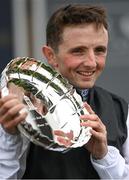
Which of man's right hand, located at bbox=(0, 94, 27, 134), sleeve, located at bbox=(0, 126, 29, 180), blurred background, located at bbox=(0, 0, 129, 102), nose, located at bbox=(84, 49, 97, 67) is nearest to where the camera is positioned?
man's right hand, located at bbox=(0, 94, 27, 134)

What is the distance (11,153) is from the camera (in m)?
1.88

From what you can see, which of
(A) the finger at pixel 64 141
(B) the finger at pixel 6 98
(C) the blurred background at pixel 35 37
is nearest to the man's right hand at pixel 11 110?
(B) the finger at pixel 6 98

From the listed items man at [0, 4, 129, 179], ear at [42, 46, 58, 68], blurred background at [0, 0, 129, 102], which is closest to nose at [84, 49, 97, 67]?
man at [0, 4, 129, 179]

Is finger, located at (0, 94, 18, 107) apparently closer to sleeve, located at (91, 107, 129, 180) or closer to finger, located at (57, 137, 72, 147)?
finger, located at (57, 137, 72, 147)

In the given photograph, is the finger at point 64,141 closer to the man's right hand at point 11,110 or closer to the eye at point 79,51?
the man's right hand at point 11,110

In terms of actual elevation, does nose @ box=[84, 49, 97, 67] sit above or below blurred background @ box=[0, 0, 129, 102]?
above

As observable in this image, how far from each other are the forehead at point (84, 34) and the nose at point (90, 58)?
1.3 inches

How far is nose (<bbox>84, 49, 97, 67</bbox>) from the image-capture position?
1972mm

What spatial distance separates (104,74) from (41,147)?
242cm

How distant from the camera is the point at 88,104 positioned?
206cm

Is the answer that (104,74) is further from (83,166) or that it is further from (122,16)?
(83,166)

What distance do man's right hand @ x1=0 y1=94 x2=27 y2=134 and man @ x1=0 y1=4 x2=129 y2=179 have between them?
0.20 ft

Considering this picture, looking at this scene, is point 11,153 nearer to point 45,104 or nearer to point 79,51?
point 45,104

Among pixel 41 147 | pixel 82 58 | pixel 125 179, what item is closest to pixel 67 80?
pixel 82 58
